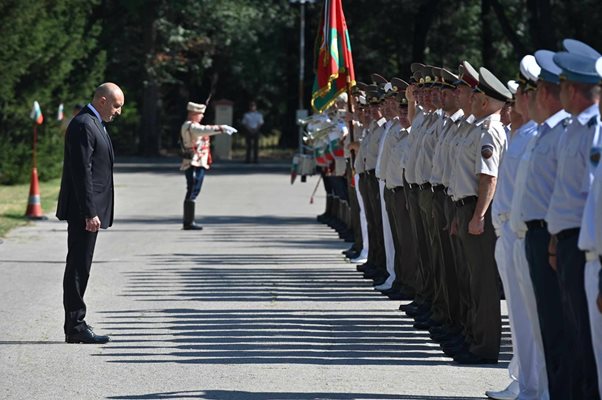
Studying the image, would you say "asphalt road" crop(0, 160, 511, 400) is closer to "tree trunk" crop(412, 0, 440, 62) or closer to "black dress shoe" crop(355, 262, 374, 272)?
"black dress shoe" crop(355, 262, 374, 272)

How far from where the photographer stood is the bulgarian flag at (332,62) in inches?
746

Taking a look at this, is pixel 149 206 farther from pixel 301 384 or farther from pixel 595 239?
pixel 595 239

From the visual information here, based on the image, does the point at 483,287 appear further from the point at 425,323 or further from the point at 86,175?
the point at 86,175

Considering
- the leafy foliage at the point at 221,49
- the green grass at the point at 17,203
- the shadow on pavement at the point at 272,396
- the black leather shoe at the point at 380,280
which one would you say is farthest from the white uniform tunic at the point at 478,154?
the leafy foliage at the point at 221,49

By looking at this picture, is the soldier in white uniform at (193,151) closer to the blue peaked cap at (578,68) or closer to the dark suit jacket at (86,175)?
the dark suit jacket at (86,175)

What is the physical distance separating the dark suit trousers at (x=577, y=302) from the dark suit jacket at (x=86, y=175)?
4.68 m

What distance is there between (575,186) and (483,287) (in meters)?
3.14

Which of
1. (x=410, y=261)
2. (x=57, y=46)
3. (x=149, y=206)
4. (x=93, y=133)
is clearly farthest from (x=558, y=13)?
(x=93, y=133)

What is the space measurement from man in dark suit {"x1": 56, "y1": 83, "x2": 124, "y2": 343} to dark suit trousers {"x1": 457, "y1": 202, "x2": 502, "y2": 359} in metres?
2.83

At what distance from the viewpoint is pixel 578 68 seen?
277 inches

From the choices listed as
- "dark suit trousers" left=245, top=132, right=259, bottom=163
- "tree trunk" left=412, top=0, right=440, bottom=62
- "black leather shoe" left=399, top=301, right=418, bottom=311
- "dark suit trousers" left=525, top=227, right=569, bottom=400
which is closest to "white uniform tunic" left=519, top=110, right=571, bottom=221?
"dark suit trousers" left=525, top=227, right=569, bottom=400

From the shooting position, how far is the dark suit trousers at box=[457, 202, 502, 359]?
33.3ft

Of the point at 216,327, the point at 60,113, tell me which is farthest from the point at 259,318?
the point at 60,113

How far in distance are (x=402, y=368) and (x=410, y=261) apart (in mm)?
4057
